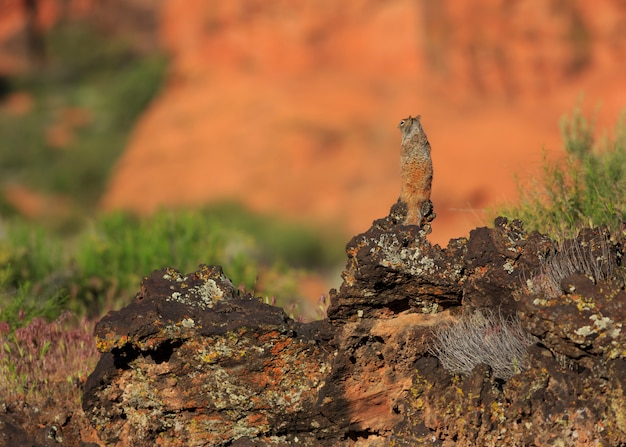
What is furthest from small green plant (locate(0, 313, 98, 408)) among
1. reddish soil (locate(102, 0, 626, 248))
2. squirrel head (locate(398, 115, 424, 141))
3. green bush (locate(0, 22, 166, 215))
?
green bush (locate(0, 22, 166, 215))

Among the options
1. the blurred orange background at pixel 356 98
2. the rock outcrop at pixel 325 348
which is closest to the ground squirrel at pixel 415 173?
the rock outcrop at pixel 325 348

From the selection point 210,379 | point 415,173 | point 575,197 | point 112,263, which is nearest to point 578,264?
point 415,173

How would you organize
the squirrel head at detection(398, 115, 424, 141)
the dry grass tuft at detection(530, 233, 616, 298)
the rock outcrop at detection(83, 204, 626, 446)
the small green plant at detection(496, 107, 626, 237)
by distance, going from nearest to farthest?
the dry grass tuft at detection(530, 233, 616, 298), the rock outcrop at detection(83, 204, 626, 446), the squirrel head at detection(398, 115, 424, 141), the small green plant at detection(496, 107, 626, 237)

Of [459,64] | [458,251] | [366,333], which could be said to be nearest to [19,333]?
[366,333]

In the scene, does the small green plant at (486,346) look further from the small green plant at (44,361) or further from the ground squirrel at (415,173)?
the small green plant at (44,361)

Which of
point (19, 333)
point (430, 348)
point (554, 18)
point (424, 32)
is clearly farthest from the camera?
point (424, 32)

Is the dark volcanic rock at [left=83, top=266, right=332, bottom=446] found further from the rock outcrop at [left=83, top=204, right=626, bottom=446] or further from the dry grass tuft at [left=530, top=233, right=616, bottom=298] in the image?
the dry grass tuft at [left=530, top=233, right=616, bottom=298]

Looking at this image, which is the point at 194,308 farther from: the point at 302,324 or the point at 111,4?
the point at 111,4
